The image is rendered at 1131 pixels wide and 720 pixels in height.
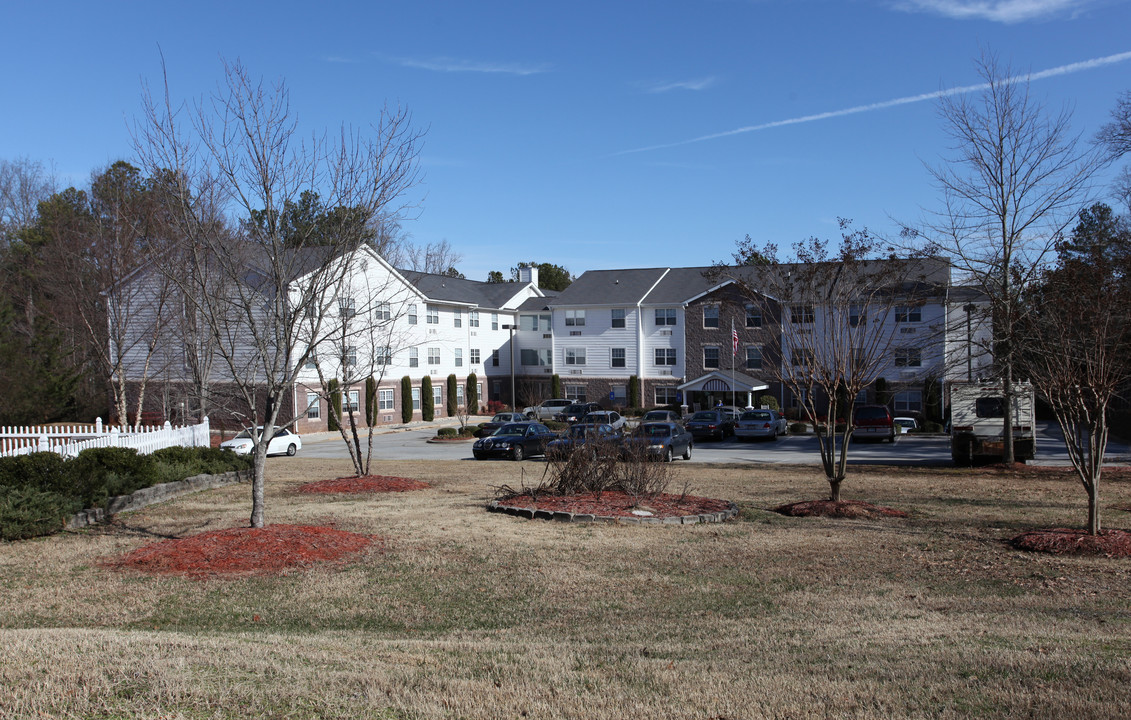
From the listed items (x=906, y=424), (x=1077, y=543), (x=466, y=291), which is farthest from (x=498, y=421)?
(x=1077, y=543)

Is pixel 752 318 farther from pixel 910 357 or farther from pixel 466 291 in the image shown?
pixel 910 357

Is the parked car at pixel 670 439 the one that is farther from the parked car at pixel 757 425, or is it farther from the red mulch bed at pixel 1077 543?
the red mulch bed at pixel 1077 543

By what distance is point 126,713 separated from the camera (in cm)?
510

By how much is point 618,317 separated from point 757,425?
2138cm

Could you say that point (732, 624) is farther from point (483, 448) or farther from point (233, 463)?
point (483, 448)

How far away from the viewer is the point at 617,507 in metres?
15.0

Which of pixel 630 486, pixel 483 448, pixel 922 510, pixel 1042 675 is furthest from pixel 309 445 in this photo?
pixel 1042 675

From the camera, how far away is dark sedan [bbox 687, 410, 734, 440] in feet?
129

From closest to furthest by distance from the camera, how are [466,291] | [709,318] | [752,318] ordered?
[752,318]
[709,318]
[466,291]

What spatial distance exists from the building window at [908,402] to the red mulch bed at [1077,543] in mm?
41072

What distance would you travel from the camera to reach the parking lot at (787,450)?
29125 mm

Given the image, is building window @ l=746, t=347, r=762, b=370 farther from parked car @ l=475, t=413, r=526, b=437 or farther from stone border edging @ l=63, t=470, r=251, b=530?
stone border edging @ l=63, t=470, r=251, b=530

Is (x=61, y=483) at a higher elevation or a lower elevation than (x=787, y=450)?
higher

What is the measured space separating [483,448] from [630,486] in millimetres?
15275
